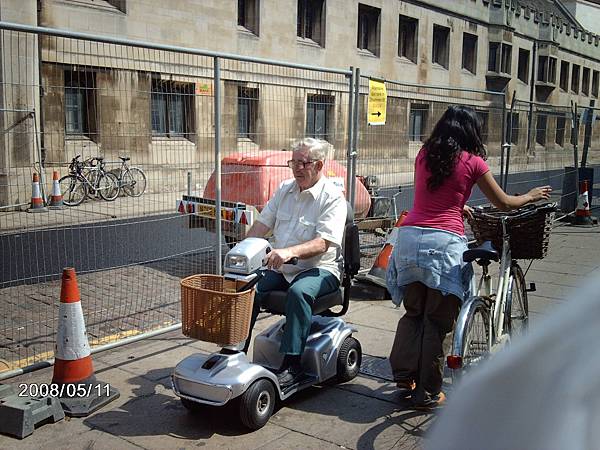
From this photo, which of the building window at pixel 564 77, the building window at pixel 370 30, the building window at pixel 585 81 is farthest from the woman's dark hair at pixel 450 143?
the building window at pixel 585 81

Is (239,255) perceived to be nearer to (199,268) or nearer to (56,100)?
(56,100)

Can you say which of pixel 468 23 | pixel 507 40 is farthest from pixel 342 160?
pixel 507 40

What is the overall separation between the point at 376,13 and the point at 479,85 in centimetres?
1330

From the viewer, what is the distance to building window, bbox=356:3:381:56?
32.0 meters

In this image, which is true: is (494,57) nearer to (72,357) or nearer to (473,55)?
(473,55)

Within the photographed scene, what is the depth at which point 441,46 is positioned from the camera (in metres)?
38.6

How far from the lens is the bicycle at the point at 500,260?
4.03 metres

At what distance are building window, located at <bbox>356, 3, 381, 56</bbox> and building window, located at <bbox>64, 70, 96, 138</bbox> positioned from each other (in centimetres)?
2779

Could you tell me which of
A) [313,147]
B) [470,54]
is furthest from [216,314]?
[470,54]

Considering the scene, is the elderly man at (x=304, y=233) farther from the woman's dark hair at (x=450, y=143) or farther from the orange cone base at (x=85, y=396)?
the orange cone base at (x=85, y=396)

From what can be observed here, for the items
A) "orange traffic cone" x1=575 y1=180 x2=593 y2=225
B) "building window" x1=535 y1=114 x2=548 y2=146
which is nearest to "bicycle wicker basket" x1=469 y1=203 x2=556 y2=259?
"building window" x1=535 y1=114 x2=548 y2=146

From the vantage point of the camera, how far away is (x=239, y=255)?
4016 mm

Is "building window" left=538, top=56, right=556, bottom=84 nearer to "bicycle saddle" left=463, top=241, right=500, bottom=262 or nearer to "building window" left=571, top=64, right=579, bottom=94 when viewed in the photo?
"building window" left=571, top=64, right=579, bottom=94

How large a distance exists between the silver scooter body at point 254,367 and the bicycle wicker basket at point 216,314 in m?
0.19
